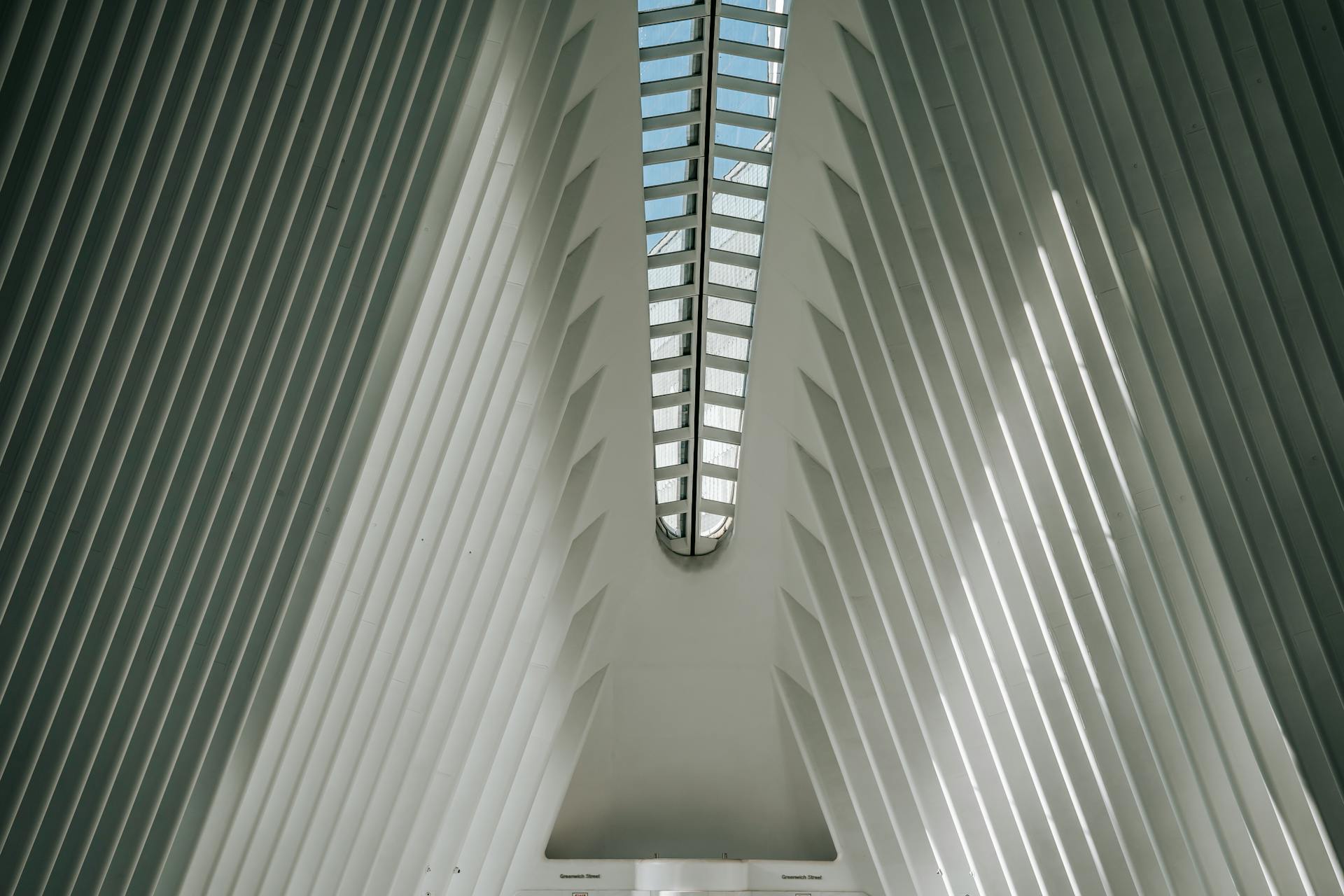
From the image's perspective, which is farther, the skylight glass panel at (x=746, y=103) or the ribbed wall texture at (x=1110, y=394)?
the skylight glass panel at (x=746, y=103)

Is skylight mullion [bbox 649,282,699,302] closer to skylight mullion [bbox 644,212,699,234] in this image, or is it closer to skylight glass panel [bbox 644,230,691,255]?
skylight glass panel [bbox 644,230,691,255]

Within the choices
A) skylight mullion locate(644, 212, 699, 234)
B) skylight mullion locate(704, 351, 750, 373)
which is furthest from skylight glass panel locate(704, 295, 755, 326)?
skylight mullion locate(644, 212, 699, 234)

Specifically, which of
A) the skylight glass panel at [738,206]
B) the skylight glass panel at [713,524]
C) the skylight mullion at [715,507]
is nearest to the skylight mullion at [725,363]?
the skylight glass panel at [738,206]

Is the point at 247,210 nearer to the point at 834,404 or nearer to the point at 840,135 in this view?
the point at 840,135

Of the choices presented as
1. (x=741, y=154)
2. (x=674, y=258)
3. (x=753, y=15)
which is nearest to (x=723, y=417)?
(x=674, y=258)

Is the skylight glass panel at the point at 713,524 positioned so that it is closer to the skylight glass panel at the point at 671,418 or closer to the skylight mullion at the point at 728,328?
the skylight glass panel at the point at 671,418

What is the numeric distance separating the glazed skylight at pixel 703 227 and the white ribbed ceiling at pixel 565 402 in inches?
21.9

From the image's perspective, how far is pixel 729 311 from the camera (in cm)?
1445

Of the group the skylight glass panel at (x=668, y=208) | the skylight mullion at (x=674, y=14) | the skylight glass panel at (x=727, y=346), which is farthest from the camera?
the skylight glass panel at (x=727, y=346)

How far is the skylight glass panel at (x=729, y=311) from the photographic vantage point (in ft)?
46.8

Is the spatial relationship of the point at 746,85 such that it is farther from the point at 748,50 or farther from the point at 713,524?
the point at 713,524

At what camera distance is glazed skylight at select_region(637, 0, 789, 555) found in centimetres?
1125

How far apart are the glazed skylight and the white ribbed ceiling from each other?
556 millimetres

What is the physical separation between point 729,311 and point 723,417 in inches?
79.8
